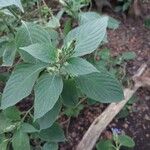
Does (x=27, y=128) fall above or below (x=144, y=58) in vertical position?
above

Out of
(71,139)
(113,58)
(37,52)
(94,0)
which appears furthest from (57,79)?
(94,0)

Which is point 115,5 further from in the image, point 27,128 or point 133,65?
point 27,128

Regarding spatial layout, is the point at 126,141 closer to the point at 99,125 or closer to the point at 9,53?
the point at 99,125

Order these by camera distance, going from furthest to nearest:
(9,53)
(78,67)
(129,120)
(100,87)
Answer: (129,120) → (9,53) → (100,87) → (78,67)

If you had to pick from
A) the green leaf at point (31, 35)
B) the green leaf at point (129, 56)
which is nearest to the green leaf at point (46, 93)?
the green leaf at point (31, 35)

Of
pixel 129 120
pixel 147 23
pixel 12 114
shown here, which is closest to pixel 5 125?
pixel 12 114

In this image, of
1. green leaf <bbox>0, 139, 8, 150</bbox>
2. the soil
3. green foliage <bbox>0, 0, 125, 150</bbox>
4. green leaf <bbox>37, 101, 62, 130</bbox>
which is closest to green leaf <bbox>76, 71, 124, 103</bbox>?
green foliage <bbox>0, 0, 125, 150</bbox>
